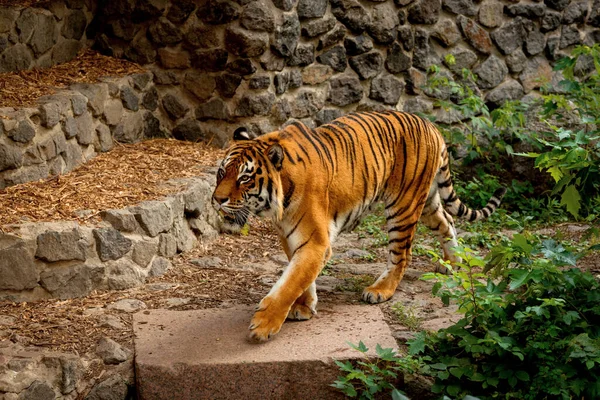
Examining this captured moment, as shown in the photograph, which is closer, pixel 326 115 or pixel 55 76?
pixel 55 76

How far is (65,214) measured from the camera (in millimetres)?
5602

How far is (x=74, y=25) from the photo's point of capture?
7.57m

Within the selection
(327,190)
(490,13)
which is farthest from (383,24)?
(327,190)

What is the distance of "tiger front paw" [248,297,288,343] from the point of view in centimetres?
469

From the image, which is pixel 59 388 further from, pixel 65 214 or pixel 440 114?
pixel 440 114

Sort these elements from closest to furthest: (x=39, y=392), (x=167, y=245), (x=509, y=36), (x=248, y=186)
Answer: (x=39, y=392) → (x=248, y=186) → (x=167, y=245) → (x=509, y=36)

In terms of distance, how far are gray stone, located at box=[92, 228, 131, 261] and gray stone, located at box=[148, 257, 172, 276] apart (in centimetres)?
30

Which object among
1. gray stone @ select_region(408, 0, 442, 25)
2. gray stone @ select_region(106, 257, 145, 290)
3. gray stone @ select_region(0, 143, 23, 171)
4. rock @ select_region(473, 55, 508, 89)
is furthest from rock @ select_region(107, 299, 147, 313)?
rock @ select_region(473, 55, 508, 89)

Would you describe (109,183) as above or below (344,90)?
below

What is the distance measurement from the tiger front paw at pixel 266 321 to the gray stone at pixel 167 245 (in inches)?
62.7

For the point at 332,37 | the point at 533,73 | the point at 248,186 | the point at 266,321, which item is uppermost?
the point at 332,37

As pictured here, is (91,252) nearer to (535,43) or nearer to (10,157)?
(10,157)

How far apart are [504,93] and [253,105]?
320 cm

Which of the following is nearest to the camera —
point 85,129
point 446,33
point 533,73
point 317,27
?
point 85,129
